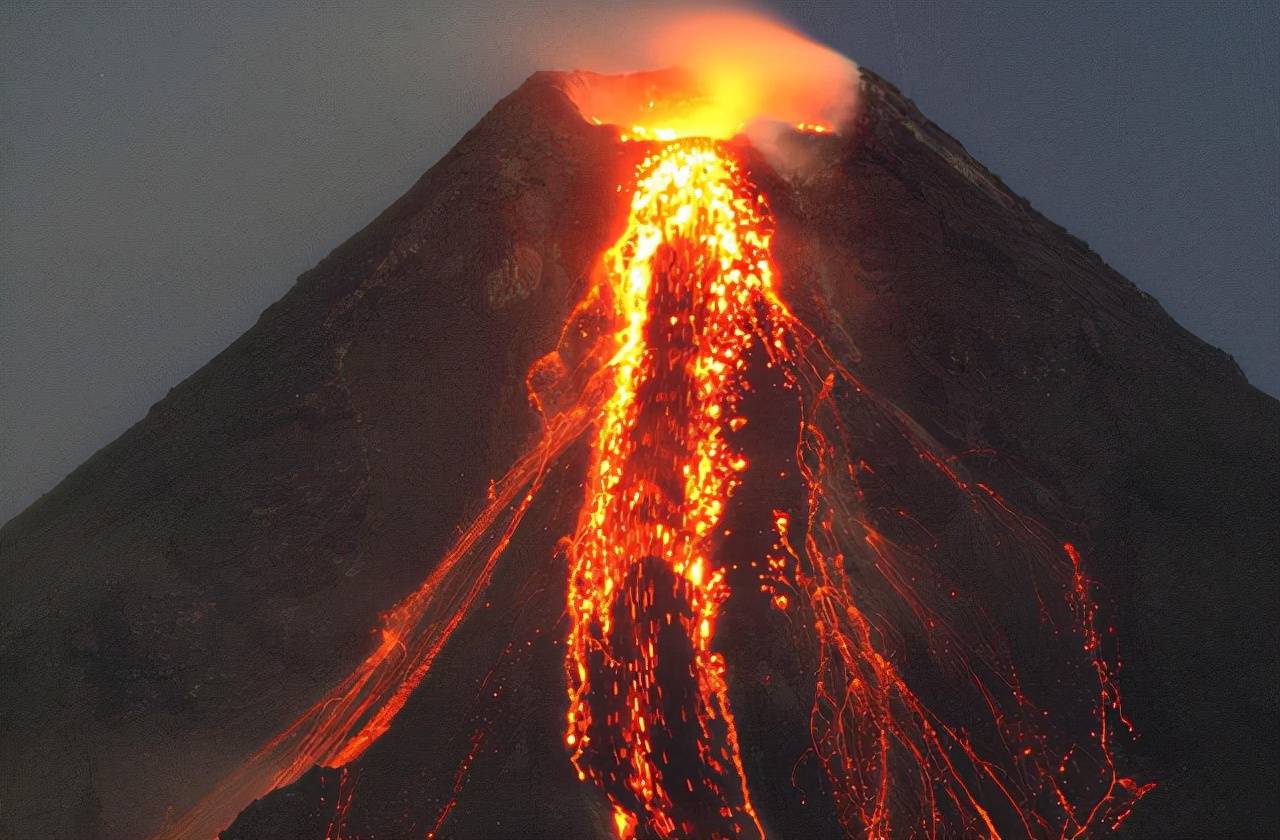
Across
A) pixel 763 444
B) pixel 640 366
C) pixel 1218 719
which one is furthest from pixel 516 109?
pixel 1218 719

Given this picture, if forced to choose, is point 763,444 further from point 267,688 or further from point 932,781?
point 267,688

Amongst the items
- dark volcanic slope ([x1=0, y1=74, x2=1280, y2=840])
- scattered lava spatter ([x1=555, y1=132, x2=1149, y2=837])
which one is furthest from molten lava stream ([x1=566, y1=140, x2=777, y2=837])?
dark volcanic slope ([x1=0, y1=74, x2=1280, y2=840])

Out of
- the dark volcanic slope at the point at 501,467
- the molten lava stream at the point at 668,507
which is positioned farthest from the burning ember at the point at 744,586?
the dark volcanic slope at the point at 501,467

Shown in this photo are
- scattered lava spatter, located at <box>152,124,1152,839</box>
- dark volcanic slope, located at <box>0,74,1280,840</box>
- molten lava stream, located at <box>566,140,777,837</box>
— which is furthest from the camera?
dark volcanic slope, located at <box>0,74,1280,840</box>

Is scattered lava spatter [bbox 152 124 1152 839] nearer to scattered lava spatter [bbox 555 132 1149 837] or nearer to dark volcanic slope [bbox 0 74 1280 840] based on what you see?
scattered lava spatter [bbox 555 132 1149 837]

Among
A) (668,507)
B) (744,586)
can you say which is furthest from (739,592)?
(668,507)

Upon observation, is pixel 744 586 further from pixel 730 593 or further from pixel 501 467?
pixel 501 467
